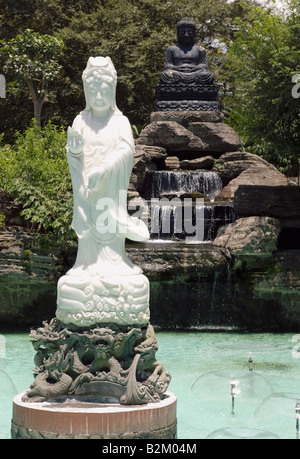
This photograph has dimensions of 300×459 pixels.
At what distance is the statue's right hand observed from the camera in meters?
7.88

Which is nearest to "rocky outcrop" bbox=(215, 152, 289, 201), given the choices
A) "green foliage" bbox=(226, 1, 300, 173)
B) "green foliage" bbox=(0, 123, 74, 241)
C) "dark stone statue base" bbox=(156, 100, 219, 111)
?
"green foliage" bbox=(226, 1, 300, 173)

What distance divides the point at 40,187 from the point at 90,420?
881 centimetres

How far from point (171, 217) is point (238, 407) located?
26.9 feet

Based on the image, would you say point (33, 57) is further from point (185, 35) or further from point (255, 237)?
point (255, 237)

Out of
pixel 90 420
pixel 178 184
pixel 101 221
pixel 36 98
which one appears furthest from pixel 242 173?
pixel 90 420

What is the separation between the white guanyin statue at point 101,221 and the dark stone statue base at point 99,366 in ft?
0.44

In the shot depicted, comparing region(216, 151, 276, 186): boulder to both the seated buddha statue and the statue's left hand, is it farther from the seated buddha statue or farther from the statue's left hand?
the statue's left hand

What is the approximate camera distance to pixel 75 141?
7.89m

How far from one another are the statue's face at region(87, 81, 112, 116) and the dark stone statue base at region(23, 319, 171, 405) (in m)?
2.01

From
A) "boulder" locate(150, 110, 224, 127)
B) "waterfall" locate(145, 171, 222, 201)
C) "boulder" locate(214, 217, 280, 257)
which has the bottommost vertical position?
"boulder" locate(214, 217, 280, 257)

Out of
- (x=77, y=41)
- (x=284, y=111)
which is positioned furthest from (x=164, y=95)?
(x=77, y=41)

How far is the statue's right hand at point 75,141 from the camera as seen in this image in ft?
25.8

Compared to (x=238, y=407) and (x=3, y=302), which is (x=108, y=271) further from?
(x=3, y=302)

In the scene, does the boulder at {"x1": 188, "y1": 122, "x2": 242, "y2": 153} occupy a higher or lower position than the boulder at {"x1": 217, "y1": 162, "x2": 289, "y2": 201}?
higher
